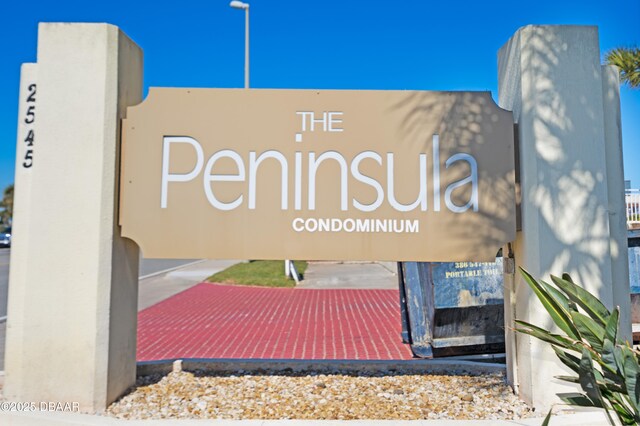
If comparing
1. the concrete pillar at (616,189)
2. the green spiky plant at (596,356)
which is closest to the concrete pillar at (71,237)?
the green spiky plant at (596,356)

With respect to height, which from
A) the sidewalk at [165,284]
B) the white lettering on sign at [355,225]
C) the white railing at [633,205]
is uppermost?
the white railing at [633,205]

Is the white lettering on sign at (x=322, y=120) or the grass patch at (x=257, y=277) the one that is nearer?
the white lettering on sign at (x=322, y=120)

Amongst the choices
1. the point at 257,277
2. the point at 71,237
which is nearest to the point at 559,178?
the point at 71,237

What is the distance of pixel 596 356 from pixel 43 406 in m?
3.89

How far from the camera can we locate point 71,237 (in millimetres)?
3795

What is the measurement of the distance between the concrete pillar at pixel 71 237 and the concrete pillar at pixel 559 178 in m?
3.42

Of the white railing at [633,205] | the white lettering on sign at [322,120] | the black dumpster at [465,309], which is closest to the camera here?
the white lettering on sign at [322,120]

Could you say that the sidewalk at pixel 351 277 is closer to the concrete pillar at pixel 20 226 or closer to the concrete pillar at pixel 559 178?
the concrete pillar at pixel 559 178

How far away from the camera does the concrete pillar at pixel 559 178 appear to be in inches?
148

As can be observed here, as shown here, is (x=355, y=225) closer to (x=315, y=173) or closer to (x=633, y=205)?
(x=315, y=173)

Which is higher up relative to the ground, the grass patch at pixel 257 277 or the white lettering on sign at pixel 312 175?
the white lettering on sign at pixel 312 175

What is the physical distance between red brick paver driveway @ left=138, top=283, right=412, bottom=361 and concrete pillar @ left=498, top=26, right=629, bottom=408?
10.2ft

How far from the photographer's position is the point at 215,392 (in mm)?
4238

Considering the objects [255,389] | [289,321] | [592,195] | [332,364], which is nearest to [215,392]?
[255,389]
